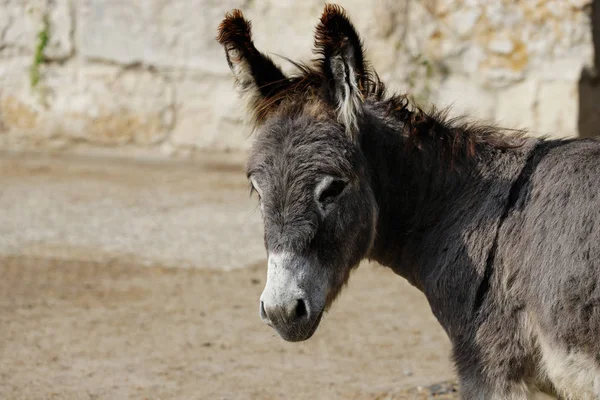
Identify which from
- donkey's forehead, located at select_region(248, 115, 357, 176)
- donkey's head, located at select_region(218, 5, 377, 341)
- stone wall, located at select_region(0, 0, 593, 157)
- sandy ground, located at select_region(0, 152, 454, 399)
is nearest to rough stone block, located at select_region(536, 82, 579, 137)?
stone wall, located at select_region(0, 0, 593, 157)

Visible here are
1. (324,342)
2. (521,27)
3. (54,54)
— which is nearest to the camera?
(324,342)

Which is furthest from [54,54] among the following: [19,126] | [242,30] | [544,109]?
[242,30]

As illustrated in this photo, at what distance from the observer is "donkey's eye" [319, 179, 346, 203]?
3467 mm

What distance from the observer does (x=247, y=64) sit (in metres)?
3.80

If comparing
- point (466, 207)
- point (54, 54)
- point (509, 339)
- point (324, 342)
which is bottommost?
point (324, 342)

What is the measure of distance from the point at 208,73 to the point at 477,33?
9.64 ft

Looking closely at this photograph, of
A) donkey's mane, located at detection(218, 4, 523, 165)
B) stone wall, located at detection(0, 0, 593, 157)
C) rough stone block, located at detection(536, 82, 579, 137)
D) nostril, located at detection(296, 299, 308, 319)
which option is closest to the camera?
nostril, located at detection(296, 299, 308, 319)

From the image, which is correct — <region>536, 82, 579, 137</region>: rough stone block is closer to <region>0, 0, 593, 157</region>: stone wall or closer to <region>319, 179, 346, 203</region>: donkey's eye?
<region>0, 0, 593, 157</region>: stone wall

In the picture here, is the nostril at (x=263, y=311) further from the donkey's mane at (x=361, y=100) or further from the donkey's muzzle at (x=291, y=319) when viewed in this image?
the donkey's mane at (x=361, y=100)

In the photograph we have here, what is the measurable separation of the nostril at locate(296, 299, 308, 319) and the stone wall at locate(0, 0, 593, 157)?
5.61 metres

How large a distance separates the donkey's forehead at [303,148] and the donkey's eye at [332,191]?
0.04m

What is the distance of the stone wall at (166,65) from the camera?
28.3ft

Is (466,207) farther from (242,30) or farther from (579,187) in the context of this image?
(242,30)

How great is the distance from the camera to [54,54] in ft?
31.6
